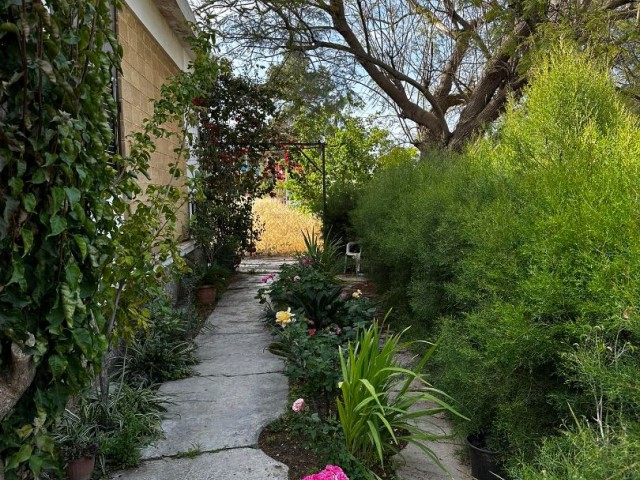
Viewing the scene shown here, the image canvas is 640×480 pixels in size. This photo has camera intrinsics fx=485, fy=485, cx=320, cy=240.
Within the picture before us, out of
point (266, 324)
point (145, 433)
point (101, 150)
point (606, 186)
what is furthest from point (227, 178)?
point (606, 186)

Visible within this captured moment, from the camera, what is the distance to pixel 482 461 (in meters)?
2.16

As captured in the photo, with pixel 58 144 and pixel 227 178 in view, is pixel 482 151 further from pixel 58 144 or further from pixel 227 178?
pixel 227 178

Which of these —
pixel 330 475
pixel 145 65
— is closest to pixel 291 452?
pixel 330 475

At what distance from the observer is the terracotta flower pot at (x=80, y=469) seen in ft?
6.79

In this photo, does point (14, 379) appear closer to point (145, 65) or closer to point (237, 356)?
point (237, 356)

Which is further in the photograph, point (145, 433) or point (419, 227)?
point (419, 227)

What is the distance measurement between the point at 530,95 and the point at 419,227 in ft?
3.89

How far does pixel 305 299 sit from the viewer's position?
4.27m

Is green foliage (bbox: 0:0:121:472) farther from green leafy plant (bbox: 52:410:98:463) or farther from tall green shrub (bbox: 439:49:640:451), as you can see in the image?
tall green shrub (bbox: 439:49:640:451)

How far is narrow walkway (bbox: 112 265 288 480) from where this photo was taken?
2.24 meters

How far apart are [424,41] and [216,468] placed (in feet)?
24.2

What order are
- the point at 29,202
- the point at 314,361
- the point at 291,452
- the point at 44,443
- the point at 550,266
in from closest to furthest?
the point at 29,202 → the point at 44,443 → the point at 550,266 → the point at 291,452 → the point at 314,361

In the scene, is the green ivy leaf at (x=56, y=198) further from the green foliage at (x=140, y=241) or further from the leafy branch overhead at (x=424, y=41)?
the leafy branch overhead at (x=424, y=41)

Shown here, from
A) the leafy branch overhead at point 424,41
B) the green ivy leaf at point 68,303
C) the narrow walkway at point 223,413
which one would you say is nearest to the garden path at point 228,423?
the narrow walkway at point 223,413
